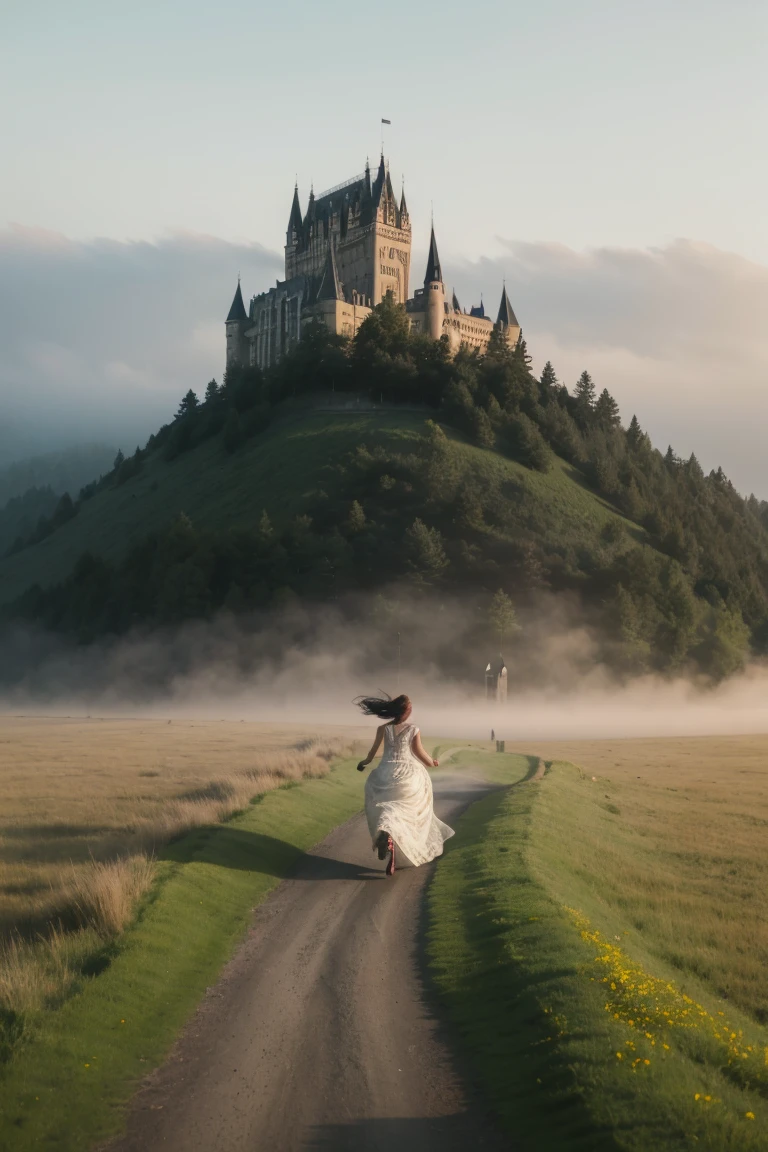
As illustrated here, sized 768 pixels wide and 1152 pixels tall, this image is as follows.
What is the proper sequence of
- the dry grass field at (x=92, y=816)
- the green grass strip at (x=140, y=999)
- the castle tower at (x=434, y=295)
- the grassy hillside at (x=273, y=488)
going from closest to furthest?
the green grass strip at (x=140, y=999) → the dry grass field at (x=92, y=816) → the grassy hillside at (x=273, y=488) → the castle tower at (x=434, y=295)

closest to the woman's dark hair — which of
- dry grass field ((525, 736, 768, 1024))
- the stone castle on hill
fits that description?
dry grass field ((525, 736, 768, 1024))

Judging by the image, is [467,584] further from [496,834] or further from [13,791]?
[496,834]

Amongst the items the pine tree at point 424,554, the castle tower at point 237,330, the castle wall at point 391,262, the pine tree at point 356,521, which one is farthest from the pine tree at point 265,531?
the castle tower at point 237,330

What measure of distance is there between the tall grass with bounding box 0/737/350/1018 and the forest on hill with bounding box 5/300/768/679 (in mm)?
76641

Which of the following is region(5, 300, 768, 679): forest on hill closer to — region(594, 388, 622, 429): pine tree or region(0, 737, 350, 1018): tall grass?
region(594, 388, 622, 429): pine tree

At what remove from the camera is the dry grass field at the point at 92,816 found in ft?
41.3

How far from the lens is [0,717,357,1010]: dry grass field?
12.6 metres

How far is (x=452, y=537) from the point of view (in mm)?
107812

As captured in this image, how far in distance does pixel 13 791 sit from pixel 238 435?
4502 inches

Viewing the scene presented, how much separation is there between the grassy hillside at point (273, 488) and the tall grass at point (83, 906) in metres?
88.7

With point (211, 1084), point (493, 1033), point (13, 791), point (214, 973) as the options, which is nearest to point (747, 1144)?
point (493, 1033)

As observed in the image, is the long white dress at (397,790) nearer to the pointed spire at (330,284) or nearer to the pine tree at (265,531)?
the pine tree at (265,531)

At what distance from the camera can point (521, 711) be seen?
301 ft

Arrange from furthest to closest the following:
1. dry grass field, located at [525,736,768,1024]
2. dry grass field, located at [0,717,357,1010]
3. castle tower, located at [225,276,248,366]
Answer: castle tower, located at [225,276,248,366] < dry grass field, located at [525,736,768,1024] < dry grass field, located at [0,717,357,1010]
